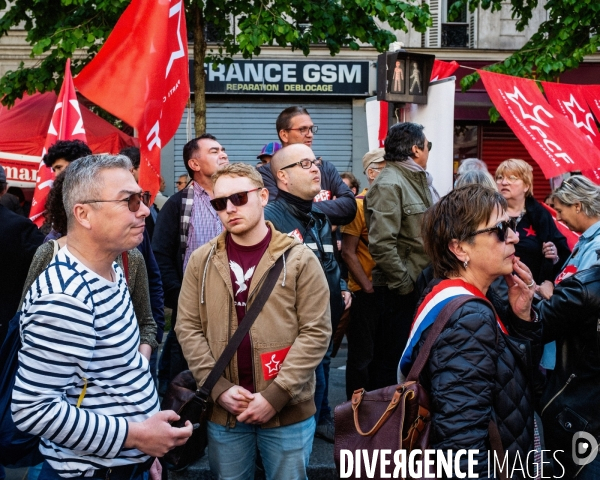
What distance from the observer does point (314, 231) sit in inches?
182

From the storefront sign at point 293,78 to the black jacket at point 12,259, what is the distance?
499 inches

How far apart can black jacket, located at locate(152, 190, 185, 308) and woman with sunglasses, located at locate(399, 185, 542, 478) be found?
251cm

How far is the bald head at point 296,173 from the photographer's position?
4445 mm

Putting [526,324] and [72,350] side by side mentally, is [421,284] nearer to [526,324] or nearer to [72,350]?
[526,324]

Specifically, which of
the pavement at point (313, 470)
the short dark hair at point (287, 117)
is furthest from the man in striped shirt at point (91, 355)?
the short dark hair at point (287, 117)

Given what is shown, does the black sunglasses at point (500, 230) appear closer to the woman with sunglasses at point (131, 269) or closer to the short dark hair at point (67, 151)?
the woman with sunglasses at point (131, 269)

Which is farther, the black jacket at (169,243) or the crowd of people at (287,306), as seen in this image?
the black jacket at (169,243)

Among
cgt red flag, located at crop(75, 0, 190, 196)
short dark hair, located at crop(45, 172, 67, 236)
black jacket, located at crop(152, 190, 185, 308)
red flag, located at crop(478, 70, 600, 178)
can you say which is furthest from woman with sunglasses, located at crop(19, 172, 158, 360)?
red flag, located at crop(478, 70, 600, 178)

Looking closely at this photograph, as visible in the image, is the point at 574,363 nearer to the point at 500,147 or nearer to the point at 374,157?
the point at 374,157

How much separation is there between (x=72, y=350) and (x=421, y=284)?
9.93 ft

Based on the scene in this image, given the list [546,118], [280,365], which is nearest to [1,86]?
[546,118]

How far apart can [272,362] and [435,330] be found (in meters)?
1.07

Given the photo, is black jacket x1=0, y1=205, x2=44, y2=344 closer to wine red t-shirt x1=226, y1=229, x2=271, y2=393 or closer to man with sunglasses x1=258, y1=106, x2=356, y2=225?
wine red t-shirt x1=226, y1=229, x2=271, y2=393

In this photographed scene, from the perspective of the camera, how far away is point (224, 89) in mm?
16578
